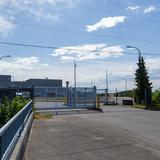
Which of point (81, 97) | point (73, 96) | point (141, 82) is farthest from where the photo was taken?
point (141, 82)

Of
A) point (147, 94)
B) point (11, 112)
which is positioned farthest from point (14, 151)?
point (147, 94)

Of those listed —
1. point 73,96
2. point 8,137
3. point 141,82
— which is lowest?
point 8,137

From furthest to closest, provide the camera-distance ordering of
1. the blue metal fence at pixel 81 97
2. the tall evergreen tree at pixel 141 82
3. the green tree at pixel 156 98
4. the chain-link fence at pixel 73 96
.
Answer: the tall evergreen tree at pixel 141 82 < the green tree at pixel 156 98 < the blue metal fence at pixel 81 97 < the chain-link fence at pixel 73 96

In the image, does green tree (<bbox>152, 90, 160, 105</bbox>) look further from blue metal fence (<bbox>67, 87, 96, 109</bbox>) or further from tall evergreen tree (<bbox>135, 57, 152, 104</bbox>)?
blue metal fence (<bbox>67, 87, 96, 109</bbox>)

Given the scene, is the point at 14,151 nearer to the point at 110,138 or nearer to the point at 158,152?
the point at 158,152

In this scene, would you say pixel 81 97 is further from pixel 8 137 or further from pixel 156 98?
pixel 8 137

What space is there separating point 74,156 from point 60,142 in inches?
112

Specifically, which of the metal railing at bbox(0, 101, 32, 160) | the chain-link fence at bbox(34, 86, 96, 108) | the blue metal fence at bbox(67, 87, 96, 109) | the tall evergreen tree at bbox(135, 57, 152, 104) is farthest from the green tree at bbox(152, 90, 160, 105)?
the metal railing at bbox(0, 101, 32, 160)

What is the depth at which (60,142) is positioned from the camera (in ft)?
45.2

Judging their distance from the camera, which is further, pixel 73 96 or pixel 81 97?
pixel 81 97

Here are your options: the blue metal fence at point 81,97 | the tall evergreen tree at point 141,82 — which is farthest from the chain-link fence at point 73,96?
the tall evergreen tree at point 141,82

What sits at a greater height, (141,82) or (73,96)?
(141,82)

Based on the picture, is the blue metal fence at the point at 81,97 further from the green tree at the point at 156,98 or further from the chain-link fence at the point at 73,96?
the green tree at the point at 156,98

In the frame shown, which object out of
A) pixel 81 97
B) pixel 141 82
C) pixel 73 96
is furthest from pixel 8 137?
pixel 141 82
